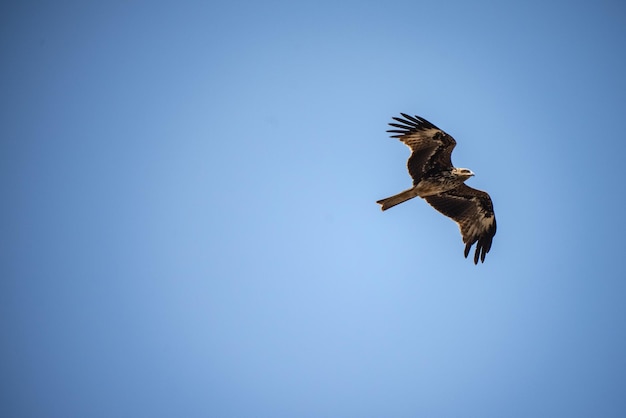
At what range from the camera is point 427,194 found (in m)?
13.3

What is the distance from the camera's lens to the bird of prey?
41.3ft

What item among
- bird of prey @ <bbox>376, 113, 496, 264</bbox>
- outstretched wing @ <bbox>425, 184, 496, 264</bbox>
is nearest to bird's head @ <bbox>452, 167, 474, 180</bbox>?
bird of prey @ <bbox>376, 113, 496, 264</bbox>

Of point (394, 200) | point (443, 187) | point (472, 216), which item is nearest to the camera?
point (394, 200)

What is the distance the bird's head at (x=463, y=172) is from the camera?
41.6 ft

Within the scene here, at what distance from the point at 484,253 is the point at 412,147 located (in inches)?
148

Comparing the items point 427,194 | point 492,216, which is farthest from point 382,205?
point 492,216

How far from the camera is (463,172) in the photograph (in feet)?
41.7

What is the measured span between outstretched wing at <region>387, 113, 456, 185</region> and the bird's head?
21cm

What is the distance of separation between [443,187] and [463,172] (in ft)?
2.35

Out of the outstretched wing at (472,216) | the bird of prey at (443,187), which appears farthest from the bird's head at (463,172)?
the outstretched wing at (472,216)

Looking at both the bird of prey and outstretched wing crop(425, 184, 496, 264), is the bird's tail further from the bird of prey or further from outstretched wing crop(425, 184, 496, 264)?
outstretched wing crop(425, 184, 496, 264)

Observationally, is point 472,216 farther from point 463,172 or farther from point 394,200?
point 394,200

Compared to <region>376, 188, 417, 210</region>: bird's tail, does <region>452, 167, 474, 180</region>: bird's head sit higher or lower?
higher

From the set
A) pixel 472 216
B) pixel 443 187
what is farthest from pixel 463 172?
pixel 472 216
